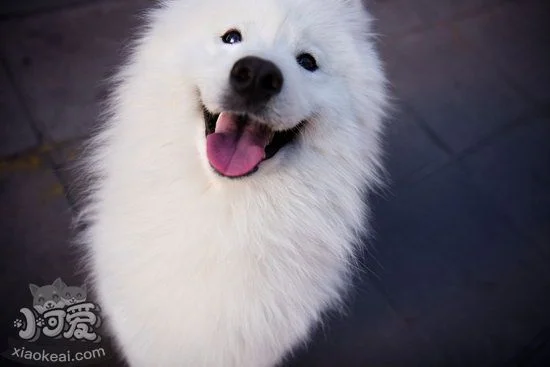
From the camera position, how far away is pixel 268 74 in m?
1.28

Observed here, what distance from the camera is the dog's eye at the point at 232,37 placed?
1517 millimetres

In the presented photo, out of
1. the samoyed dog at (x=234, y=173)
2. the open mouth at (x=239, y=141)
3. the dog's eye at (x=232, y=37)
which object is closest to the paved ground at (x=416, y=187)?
the samoyed dog at (x=234, y=173)

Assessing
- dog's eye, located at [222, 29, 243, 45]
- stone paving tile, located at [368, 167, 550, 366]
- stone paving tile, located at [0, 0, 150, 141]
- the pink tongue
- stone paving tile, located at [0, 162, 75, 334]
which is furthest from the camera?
stone paving tile, located at [0, 0, 150, 141]

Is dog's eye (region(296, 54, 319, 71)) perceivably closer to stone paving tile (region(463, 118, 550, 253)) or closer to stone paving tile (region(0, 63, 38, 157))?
stone paving tile (region(0, 63, 38, 157))

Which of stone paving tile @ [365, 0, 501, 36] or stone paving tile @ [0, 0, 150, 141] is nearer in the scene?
stone paving tile @ [0, 0, 150, 141]

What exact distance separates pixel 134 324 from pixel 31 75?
1.82 m

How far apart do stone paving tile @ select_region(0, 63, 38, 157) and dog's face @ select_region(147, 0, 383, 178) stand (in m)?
1.41

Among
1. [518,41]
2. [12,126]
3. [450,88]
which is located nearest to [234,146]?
[12,126]

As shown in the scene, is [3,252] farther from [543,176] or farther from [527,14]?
[527,14]

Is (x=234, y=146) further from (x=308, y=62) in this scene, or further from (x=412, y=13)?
(x=412, y=13)
